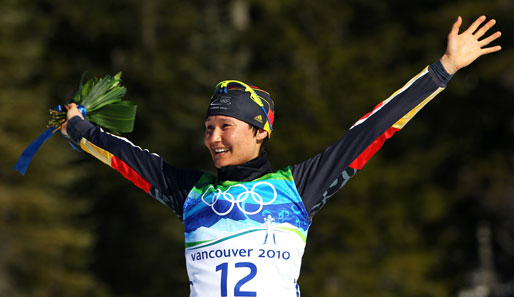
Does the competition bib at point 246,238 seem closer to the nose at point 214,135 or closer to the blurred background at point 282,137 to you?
the nose at point 214,135

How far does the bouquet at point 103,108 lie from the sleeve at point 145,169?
439mm

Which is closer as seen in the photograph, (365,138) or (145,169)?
(365,138)

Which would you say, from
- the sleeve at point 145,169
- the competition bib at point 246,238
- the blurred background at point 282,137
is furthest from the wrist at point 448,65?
the blurred background at point 282,137

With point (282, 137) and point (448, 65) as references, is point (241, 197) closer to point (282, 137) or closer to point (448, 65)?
point (448, 65)

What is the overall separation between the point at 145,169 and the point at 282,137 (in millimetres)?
18889

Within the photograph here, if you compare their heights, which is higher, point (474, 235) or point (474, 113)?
point (474, 113)

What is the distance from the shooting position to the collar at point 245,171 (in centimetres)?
396

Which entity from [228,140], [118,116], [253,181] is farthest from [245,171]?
[118,116]

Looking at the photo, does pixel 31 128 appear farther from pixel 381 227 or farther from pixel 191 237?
pixel 191 237

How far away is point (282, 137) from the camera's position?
906 inches

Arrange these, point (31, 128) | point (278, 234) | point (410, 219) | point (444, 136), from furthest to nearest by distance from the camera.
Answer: point (444, 136)
point (410, 219)
point (31, 128)
point (278, 234)

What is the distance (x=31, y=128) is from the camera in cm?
2311

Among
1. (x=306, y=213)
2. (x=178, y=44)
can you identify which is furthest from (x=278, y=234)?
(x=178, y=44)

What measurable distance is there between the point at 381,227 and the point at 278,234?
20235 millimetres
